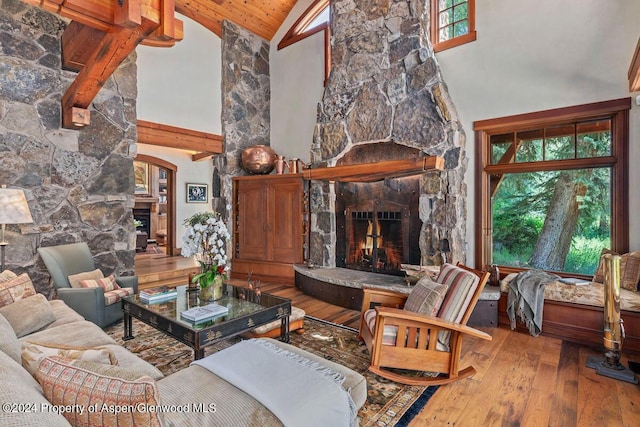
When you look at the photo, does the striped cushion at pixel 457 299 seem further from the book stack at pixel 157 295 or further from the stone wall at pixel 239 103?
the stone wall at pixel 239 103

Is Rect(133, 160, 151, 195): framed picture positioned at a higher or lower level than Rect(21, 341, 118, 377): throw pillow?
higher

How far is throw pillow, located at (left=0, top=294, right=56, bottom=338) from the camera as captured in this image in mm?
2193

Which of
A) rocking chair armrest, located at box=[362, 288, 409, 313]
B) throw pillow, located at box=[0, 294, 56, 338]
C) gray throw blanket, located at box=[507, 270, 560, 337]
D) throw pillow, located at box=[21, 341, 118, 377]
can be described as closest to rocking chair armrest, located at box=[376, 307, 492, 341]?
rocking chair armrest, located at box=[362, 288, 409, 313]

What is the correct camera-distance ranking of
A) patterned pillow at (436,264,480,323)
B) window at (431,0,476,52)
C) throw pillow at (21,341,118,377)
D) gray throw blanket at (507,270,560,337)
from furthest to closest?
1. window at (431,0,476,52)
2. gray throw blanket at (507,270,560,337)
3. patterned pillow at (436,264,480,323)
4. throw pillow at (21,341,118,377)

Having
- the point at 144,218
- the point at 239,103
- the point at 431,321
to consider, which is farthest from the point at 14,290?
the point at 144,218

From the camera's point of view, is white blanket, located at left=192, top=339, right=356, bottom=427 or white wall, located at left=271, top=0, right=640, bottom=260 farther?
white wall, located at left=271, top=0, right=640, bottom=260

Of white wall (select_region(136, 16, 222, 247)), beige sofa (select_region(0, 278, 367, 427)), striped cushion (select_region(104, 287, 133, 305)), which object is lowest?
striped cushion (select_region(104, 287, 133, 305))

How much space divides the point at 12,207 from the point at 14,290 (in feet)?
3.94

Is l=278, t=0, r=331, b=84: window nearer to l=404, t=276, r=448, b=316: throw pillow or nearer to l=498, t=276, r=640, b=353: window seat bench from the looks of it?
l=404, t=276, r=448, b=316: throw pillow

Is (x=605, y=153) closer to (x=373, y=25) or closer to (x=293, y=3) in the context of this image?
(x=373, y=25)

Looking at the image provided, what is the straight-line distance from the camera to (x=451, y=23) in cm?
450

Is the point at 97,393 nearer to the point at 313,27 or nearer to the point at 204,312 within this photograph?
the point at 204,312

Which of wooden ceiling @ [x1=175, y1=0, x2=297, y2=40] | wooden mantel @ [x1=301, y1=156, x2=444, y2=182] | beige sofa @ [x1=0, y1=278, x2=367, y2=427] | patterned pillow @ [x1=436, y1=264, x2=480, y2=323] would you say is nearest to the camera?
beige sofa @ [x1=0, y1=278, x2=367, y2=427]

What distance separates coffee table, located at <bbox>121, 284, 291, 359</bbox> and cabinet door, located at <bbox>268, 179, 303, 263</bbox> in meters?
2.17
